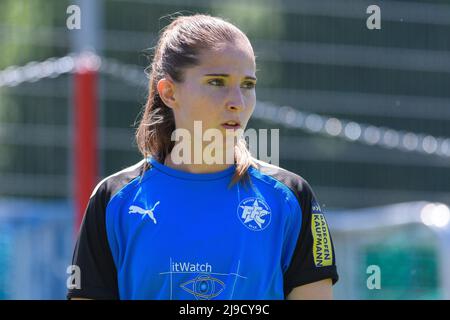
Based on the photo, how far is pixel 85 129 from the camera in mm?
7738

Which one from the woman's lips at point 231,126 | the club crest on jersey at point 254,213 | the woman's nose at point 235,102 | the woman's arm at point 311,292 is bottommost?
the woman's arm at point 311,292

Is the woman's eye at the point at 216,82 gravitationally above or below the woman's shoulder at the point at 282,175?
above

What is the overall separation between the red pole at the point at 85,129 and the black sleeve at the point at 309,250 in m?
4.64

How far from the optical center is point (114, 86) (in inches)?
413

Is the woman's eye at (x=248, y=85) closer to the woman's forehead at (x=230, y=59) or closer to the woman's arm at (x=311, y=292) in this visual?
the woman's forehead at (x=230, y=59)

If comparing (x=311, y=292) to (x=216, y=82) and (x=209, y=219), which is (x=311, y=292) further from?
(x=216, y=82)

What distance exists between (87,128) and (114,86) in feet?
9.16

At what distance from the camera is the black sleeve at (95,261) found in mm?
2955

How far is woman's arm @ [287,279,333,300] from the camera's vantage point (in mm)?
2939

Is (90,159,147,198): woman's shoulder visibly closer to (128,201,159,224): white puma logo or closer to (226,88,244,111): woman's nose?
(128,201,159,224): white puma logo

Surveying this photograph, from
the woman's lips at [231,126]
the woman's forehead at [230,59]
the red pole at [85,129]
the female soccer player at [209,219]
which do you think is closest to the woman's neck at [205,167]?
the female soccer player at [209,219]

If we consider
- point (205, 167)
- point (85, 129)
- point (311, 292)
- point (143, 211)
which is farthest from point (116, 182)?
point (85, 129)

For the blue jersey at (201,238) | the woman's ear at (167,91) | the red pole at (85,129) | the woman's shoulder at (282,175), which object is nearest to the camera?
the blue jersey at (201,238)

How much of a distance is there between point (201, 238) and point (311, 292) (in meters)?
0.31
